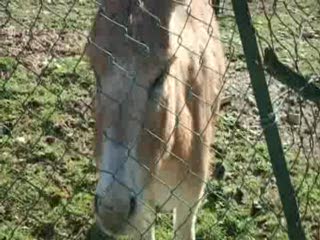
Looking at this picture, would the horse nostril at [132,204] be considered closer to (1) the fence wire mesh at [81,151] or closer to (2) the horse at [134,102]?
(2) the horse at [134,102]

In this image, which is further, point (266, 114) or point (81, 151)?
point (81, 151)

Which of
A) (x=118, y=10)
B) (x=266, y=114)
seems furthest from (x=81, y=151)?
(x=266, y=114)

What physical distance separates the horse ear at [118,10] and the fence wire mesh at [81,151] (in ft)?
0.26

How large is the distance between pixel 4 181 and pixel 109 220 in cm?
200

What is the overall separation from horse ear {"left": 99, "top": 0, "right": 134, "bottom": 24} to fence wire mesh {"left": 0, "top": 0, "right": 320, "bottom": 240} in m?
0.08

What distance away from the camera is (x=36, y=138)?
5660mm

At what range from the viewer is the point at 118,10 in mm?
3568

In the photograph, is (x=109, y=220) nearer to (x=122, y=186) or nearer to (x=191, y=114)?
(x=122, y=186)

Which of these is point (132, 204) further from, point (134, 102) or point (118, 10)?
point (118, 10)

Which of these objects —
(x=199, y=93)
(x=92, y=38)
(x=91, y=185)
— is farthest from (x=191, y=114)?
(x=91, y=185)

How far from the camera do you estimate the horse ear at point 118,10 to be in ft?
11.7

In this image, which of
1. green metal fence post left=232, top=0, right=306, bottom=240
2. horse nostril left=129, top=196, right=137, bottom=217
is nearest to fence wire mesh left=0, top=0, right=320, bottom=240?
horse nostril left=129, top=196, right=137, bottom=217

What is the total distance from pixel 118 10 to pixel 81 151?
212 centimetres

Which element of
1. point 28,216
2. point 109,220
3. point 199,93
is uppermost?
point 199,93
